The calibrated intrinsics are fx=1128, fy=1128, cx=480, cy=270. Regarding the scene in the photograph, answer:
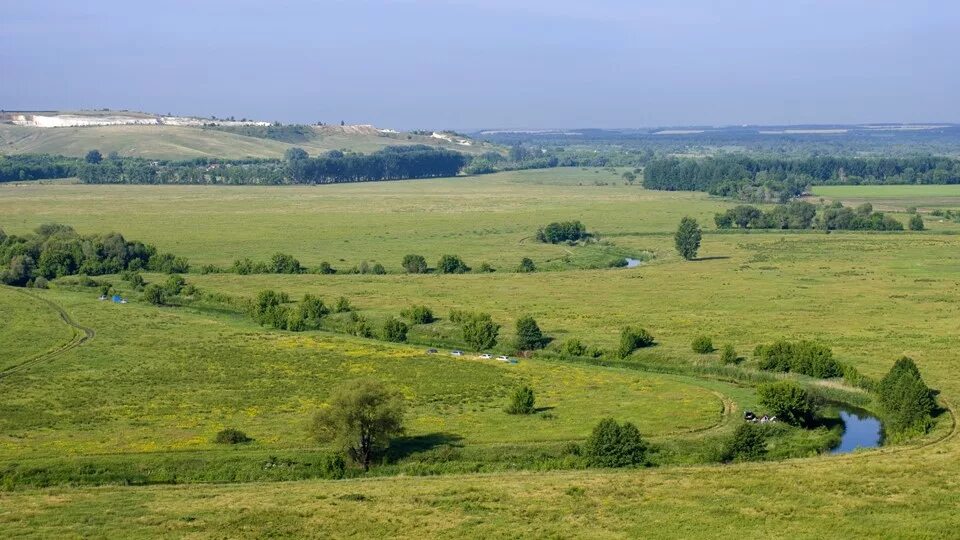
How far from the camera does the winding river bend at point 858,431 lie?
47125mm

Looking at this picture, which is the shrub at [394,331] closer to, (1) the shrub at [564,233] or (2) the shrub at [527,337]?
(2) the shrub at [527,337]

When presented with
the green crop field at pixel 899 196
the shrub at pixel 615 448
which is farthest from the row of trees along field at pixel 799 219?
the shrub at pixel 615 448

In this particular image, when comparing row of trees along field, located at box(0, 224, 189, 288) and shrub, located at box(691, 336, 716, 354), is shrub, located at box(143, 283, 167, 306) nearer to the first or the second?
row of trees along field, located at box(0, 224, 189, 288)

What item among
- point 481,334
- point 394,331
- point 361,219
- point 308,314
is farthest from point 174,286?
point 361,219

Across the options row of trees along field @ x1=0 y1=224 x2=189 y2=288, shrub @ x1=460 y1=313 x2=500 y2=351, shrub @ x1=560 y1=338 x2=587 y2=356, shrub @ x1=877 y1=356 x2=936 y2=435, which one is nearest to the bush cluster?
shrub @ x1=877 y1=356 x2=936 y2=435

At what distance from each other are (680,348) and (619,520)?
29.3m

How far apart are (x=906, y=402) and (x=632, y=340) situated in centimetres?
1784

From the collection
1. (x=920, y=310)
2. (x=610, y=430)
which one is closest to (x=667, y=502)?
(x=610, y=430)

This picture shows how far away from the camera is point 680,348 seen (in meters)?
63.6

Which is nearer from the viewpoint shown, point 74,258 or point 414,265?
point 414,265

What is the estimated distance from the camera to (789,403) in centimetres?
4903

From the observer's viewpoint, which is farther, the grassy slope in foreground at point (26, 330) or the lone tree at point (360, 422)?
the grassy slope in foreground at point (26, 330)

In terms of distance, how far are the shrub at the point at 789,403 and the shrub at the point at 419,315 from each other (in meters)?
27.0

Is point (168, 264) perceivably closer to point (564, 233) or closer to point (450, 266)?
point (450, 266)
